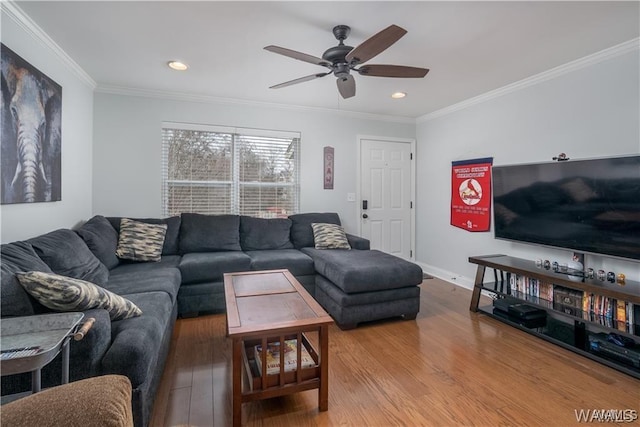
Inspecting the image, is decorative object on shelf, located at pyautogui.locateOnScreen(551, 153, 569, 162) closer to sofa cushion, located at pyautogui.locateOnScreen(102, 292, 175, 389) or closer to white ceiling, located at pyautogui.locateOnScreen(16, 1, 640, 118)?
white ceiling, located at pyautogui.locateOnScreen(16, 1, 640, 118)

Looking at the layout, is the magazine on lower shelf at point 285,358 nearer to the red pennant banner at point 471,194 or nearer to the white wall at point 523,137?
the white wall at point 523,137

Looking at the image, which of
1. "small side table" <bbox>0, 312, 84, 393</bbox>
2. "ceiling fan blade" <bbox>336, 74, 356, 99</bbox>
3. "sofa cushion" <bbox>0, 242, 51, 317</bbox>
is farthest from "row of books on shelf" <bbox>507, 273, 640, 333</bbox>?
"sofa cushion" <bbox>0, 242, 51, 317</bbox>

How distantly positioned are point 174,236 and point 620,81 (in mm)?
4500

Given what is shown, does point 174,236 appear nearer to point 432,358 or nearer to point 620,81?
point 432,358

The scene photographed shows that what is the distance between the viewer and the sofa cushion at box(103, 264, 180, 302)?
227cm

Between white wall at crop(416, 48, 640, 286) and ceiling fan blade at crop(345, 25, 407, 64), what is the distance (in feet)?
7.07

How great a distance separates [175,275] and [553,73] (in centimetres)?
406

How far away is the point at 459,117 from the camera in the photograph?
4.12 m

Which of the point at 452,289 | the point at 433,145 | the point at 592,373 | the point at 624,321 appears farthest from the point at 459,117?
the point at 592,373

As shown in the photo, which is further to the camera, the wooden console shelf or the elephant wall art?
the wooden console shelf

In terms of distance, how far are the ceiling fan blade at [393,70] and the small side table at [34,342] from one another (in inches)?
89.5

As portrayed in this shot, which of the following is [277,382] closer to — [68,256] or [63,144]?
[68,256]

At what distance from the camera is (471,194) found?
3.90 m

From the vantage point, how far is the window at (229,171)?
3859 millimetres
